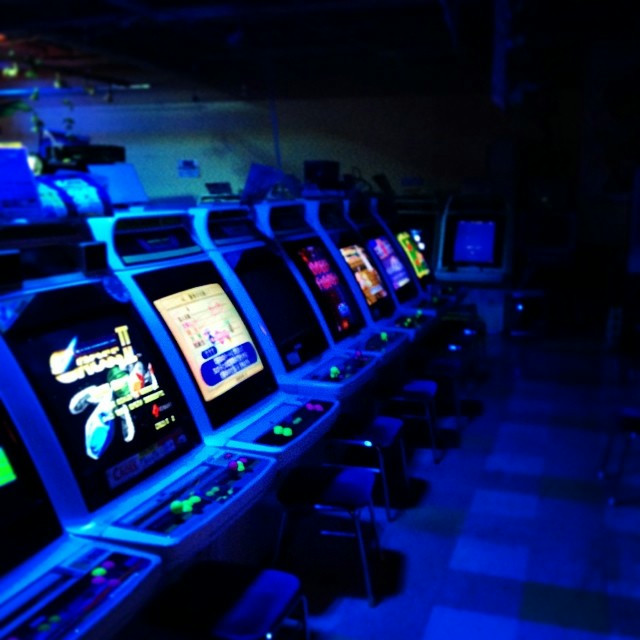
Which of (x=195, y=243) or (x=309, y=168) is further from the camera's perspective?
(x=309, y=168)

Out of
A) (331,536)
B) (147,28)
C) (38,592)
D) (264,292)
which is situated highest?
(147,28)

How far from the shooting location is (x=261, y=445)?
94.7 inches

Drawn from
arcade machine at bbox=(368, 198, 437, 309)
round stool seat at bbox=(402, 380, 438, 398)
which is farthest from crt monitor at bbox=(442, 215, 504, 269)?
round stool seat at bbox=(402, 380, 438, 398)

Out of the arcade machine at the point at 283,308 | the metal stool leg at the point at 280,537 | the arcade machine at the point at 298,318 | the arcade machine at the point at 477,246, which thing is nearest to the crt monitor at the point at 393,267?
the arcade machine at the point at 298,318

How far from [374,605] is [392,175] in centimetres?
700

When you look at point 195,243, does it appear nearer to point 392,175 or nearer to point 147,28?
point 147,28

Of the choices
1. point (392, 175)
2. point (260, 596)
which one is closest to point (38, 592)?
point (260, 596)

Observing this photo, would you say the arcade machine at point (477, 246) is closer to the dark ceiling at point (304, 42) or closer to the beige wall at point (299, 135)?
the dark ceiling at point (304, 42)

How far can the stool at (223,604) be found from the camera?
1.90m

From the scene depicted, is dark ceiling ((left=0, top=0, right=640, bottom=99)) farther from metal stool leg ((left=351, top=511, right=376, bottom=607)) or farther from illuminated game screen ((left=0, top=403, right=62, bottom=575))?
illuminated game screen ((left=0, top=403, right=62, bottom=575))

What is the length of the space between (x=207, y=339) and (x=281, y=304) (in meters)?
0.80

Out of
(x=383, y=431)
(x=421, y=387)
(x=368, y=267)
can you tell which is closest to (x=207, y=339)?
(x=383, y=431)

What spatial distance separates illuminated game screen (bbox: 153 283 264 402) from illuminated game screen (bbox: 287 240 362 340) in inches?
35.0

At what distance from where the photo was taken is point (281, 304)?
3.38 meters
